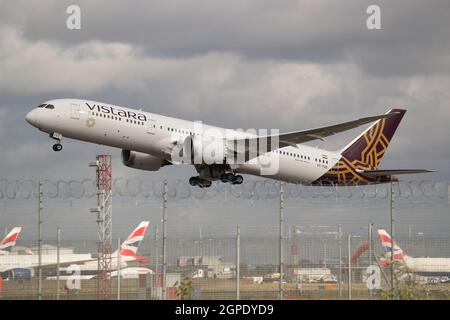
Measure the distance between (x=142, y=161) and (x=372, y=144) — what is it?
19.4 metres

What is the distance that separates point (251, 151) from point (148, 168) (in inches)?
284

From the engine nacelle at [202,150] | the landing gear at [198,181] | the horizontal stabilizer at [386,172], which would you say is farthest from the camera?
the landing gear at [198,181]

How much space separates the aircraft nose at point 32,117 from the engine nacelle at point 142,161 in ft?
29.4

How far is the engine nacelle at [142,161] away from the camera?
52.8m

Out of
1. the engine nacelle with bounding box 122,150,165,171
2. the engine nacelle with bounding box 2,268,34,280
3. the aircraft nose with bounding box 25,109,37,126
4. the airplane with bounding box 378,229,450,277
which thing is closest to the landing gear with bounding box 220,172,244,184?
the engine nacelle with bounding box 122,150,165,171

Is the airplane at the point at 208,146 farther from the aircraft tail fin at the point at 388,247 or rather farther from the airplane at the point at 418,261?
the aircraft tail fin at the point at 388,247

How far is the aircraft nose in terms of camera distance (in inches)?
1794

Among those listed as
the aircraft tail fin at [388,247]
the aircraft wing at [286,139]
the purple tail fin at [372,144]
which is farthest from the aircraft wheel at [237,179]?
the aircraft tail fin at [388,247]

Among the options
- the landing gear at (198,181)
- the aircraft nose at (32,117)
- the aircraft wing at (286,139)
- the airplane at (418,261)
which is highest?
the aircraft nose at (32,117)

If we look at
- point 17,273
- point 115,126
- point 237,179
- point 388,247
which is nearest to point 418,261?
point 388,247

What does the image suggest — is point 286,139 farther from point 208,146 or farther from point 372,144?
point 372,144
